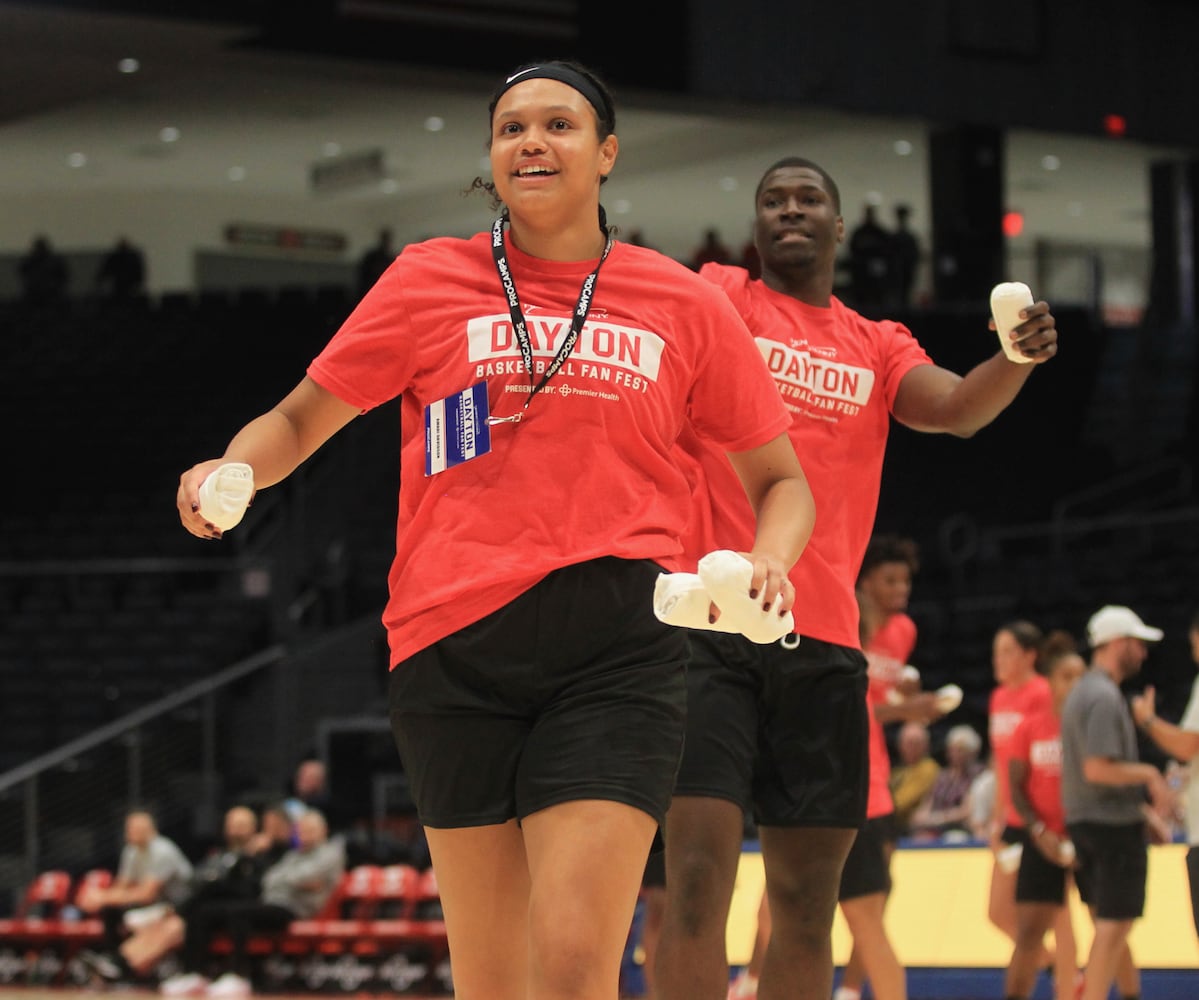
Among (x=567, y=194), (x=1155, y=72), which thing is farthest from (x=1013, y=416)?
(x=567, y=194)

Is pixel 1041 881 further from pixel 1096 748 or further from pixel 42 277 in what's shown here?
pixel 42 277

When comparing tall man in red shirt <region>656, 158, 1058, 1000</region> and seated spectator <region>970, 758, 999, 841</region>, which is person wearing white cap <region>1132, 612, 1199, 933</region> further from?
seated spectator <region>970, 758, 999, 841</region>

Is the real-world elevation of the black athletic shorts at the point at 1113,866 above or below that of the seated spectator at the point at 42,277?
below

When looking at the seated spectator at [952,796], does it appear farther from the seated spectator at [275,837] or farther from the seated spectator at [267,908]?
the seated spectator at [275,837]

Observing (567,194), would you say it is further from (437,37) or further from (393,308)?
(437,37)

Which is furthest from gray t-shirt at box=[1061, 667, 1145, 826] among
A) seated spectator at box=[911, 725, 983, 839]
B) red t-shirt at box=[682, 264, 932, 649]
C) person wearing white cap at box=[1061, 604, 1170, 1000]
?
seated spectator at box=[911, 725, 983, 839]

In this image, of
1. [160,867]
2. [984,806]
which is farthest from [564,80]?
[160,867]

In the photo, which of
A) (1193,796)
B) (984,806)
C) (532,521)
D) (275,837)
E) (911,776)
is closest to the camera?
(532,521)

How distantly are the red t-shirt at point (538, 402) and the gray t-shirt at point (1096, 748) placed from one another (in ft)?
15.2

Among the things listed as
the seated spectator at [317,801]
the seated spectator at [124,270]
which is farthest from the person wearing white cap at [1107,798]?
the seated spectator at [124,270]

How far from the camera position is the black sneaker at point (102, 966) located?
12.3m

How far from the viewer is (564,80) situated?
3242 millimetres

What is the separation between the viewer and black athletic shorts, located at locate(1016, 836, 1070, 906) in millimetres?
7816

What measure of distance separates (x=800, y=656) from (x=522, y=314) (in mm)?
1386
